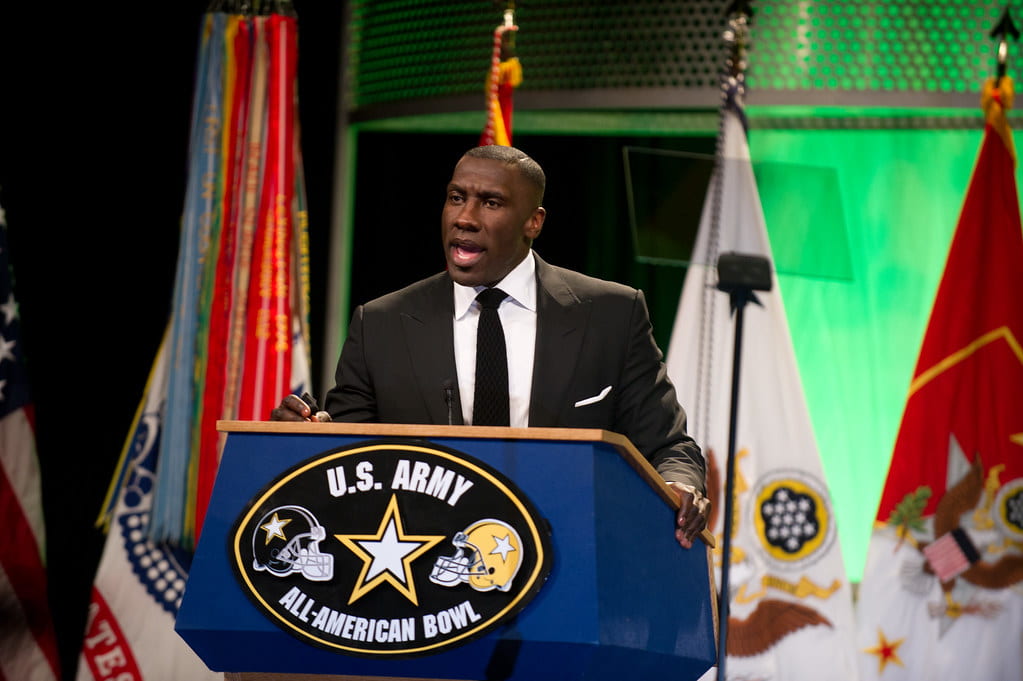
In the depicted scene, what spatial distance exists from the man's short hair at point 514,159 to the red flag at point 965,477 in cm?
203

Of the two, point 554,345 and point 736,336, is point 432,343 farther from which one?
point 736,336

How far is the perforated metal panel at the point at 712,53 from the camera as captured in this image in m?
4.52

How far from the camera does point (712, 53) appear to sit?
4.64 metres

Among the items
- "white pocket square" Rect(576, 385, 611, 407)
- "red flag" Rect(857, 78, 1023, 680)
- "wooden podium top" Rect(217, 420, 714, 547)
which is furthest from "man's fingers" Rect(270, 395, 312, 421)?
"red flag" Rect(857, 78, 1023, 680)

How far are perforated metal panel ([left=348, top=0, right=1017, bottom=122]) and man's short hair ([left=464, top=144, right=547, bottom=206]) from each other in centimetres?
193

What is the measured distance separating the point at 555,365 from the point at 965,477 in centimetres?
215

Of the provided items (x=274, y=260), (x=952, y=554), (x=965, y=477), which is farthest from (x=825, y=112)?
(x=274, y=260)

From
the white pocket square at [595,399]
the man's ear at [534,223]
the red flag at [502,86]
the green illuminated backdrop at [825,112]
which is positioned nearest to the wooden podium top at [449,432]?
the white pocket square at [595,399]

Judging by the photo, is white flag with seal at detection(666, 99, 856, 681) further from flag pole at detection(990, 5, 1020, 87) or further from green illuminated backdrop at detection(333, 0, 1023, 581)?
flag pole at detection(990, 5, 1020, 87)

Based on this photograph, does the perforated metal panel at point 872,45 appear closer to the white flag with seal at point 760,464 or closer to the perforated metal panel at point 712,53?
the perforated metal panel at point 712,53

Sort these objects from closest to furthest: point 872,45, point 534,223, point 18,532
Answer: point 534,223, point 18,532, point 872,45

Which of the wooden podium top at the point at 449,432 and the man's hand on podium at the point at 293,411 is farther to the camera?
the man's hand on podium at the point at 293,411

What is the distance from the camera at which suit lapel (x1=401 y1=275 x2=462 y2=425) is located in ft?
7.89

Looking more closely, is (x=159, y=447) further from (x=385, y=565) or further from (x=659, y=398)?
(x=385, y=565)
